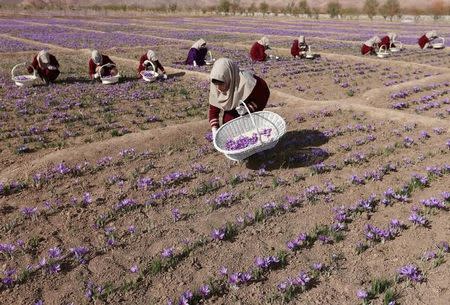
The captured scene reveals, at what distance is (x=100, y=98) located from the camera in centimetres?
1565

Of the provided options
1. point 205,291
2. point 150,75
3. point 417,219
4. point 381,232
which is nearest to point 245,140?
point 381,232

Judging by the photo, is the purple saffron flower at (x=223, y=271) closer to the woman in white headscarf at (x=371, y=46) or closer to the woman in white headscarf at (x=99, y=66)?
the woman in white headscarf at (x=99, y=66)

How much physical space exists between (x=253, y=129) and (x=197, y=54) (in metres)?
14.4

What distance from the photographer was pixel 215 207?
7645 mm

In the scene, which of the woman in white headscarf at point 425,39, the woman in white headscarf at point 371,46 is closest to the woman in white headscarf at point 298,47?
the woman in white headscarf at point 371,46

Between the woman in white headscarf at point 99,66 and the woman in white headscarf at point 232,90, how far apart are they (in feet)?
31.9

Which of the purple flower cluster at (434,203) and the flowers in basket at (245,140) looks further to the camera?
the flowers in basket at (245,140)

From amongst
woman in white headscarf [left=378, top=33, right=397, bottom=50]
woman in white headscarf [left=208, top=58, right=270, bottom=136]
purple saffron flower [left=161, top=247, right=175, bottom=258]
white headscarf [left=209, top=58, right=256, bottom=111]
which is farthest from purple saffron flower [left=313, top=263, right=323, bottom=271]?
woman in white headscarf [left=378, top=33, right=397, bottom=50]

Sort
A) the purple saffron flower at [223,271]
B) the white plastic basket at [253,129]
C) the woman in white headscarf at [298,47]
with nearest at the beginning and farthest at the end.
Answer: the purple saffron flower at [223,271] < the white plastic basket at [253,129] < the woman in white headscarf at [298,47]

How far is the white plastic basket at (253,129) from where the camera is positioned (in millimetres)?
8438

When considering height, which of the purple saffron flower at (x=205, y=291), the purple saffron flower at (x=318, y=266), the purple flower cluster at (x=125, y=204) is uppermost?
the purple flower cluster at (x=125, y=204)

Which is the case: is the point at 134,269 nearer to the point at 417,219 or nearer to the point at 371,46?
the point at 417,219

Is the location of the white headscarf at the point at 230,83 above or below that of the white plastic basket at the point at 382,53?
above

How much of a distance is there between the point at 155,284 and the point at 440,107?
42.6 feet
